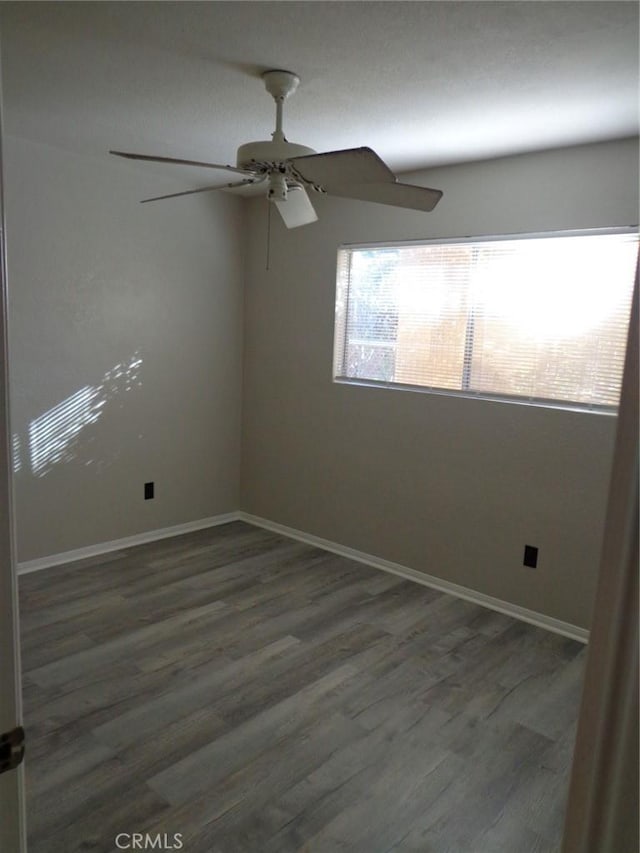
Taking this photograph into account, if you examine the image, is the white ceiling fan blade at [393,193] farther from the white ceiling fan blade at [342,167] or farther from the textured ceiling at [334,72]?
the textured ceiling at [334,72]

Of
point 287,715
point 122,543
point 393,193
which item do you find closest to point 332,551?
point 122,543

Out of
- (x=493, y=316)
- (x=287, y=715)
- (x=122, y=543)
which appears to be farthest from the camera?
(x=122, y=543)

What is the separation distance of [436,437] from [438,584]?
35.2 inches

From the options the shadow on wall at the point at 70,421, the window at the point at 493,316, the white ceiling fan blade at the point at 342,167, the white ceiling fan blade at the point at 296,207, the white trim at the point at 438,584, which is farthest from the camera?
the shadow on wall at the point at 70,421

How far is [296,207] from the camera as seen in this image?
2.62 meters

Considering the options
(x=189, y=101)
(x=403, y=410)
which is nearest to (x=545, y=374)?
(x=403, y=410)

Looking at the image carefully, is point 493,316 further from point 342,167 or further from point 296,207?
point 342,167

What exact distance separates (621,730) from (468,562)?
2.93 m

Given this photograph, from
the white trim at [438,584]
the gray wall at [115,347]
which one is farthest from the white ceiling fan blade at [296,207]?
the white trim at [438,584]

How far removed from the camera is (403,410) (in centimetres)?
380

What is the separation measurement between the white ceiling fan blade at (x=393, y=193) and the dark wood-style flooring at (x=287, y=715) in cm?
198

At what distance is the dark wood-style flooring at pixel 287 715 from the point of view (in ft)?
6.25

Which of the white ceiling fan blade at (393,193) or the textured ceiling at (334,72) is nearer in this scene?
the textured ceiling at (334,72)

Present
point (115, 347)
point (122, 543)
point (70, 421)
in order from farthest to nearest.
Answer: point (122, 543) < point (115, 347) < point (70, 421)
